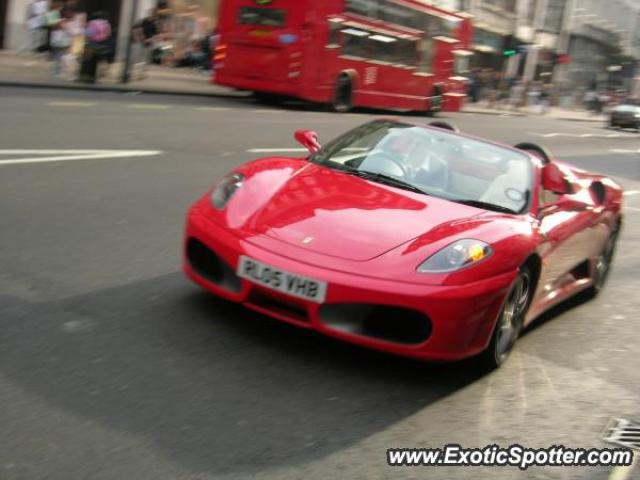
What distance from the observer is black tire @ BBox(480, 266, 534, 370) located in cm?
466

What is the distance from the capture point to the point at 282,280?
435cm

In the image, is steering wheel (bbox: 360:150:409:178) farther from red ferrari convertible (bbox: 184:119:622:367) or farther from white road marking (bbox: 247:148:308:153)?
white road marking (bbox: 247:148:308:153)

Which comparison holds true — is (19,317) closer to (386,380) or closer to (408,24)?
(386,380)

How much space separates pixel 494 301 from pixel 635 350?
1.63m

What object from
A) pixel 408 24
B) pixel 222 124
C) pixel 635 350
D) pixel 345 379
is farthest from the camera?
pixel 408 24

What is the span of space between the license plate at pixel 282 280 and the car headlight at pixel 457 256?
0.49 metres

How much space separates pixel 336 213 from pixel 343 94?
1731cm

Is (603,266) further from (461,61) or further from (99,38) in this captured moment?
(461,61)

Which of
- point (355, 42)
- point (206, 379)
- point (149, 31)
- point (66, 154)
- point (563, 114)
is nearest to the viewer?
point (206, 379)

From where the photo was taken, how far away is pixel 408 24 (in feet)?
75.5

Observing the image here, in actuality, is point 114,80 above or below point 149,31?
below

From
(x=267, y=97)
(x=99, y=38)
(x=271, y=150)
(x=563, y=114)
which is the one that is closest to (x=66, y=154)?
(x=271, y=150)

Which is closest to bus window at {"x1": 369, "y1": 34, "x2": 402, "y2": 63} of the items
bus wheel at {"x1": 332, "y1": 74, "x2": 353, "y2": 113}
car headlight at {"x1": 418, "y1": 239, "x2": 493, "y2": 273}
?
bus wheel at {"x1": 332, "y1": 74, "x2": 353, "y2": 113}

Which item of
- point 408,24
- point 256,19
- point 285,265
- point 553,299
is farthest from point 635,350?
point 408,24
